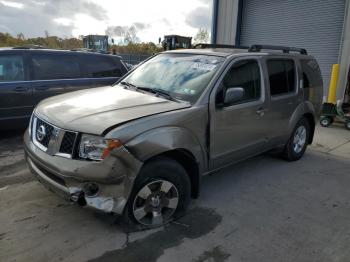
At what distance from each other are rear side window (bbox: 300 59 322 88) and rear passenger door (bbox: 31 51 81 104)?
4.25m

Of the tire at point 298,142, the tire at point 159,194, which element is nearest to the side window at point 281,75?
the tire at point 298,142

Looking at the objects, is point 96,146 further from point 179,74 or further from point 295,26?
point 295,26

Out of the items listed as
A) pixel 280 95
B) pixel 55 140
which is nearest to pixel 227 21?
pixel 280 95

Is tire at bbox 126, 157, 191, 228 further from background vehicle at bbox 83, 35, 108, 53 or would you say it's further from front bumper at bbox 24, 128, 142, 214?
background vehicle at bbox 83, 35, 108, 53

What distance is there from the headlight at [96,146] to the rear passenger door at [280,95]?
2538 millimetres

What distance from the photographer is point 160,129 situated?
3156 millimetres

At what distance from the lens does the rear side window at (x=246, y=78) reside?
399 cm

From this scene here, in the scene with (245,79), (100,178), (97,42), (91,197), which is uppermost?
(97,42)

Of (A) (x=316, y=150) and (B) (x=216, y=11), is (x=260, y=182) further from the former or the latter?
(B) (x=216, y=11)

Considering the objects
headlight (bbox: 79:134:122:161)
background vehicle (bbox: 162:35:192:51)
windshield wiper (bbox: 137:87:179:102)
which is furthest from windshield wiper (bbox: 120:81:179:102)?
background vehicle (bbox: 162:35:192:51)

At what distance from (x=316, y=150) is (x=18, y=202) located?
527 centimetres

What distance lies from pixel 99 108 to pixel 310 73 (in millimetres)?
3889

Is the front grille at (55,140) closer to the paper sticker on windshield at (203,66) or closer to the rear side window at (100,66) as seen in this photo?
the paper sticker on windshield at (203,66)

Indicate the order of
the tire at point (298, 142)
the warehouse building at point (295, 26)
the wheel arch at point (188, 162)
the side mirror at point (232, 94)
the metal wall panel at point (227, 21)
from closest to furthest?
the wheel arch at point (188, 162) → the side mirror at point (232, 94) → the tire at point (298, 142) → the warehouse building at point (295, 26) → the metal wall panel at point (227, 21)
